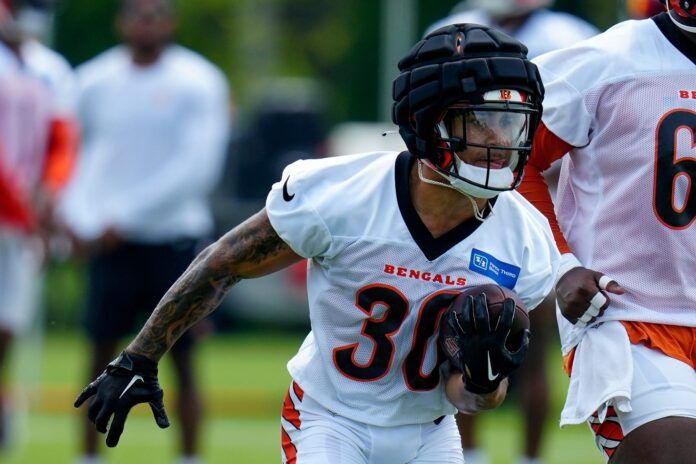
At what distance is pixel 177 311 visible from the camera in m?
4.85

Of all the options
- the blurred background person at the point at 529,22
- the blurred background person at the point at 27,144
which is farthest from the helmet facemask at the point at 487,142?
the blurred background person at the point at 27,144

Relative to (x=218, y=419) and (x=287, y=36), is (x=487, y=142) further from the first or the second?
(x=287, y=36)

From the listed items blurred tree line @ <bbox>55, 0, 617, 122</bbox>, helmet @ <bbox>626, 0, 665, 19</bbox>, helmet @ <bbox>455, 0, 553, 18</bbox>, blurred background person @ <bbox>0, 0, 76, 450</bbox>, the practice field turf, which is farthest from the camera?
blurred tree line @ <bbox>55, 0, 617, 122</bbox>

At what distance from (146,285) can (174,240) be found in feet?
0.99

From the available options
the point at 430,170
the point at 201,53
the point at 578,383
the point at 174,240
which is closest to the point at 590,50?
the point at 430,170

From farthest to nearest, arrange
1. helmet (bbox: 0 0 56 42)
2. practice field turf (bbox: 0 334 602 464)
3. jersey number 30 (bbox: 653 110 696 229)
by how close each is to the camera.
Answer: practice field turf (bbox: 0 334 602 464), helmet (bbox: 0 0 56 42), jersey number 30 (bbox: 653 110 696 229)

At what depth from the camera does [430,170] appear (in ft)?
Answer: 15.8

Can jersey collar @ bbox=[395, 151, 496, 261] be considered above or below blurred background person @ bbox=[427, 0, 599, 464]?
above

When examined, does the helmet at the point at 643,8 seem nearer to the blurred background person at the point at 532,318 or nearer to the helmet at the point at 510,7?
the blurred background person at the point at 532,318

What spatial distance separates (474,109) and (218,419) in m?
7.94

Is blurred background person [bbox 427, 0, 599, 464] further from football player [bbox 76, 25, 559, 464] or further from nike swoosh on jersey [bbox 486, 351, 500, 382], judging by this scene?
nike swoosh on jersey [bbox 486, 351, 500, 382]

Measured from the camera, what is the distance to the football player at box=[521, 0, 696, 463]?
484 cm

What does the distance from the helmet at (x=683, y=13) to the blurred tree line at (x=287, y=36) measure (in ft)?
34.6

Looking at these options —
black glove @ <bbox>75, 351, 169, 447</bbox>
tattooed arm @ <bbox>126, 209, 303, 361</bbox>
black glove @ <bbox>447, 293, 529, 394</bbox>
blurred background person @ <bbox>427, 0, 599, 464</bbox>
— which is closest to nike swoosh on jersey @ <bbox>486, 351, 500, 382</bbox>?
black glove @ <bbox>447, 293, 529, 394</bbox>
